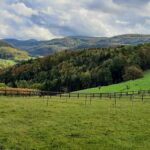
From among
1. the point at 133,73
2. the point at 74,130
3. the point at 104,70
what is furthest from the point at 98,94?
the point at 104,70

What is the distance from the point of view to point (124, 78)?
143 meters

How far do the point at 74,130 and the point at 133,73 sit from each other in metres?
105

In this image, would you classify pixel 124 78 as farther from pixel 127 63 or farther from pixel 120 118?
pixel 120 118

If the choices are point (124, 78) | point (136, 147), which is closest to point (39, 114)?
point (136, 147)

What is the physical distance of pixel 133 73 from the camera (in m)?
138

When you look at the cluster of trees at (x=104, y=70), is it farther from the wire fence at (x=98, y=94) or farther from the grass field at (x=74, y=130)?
the grass field at (x=74, y=130)

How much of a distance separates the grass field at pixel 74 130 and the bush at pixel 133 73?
296ft

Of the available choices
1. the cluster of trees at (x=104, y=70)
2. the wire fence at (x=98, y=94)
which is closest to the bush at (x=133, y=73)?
the cluster of trees at (x=104, y=70)

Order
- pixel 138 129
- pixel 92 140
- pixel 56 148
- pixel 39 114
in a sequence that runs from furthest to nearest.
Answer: pixel 39 114 → pixel 138 129 → pixel 92 140 → pixel 56 148

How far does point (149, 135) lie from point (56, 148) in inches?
337

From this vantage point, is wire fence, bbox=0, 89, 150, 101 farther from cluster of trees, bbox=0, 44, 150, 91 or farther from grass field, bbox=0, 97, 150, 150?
cluster of trees, bbox=0, 44, 150, 91

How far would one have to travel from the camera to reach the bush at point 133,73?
138 meters

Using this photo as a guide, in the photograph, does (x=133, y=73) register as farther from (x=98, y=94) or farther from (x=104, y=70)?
(x=98, y=94)

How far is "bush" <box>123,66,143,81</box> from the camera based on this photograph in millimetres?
138125
